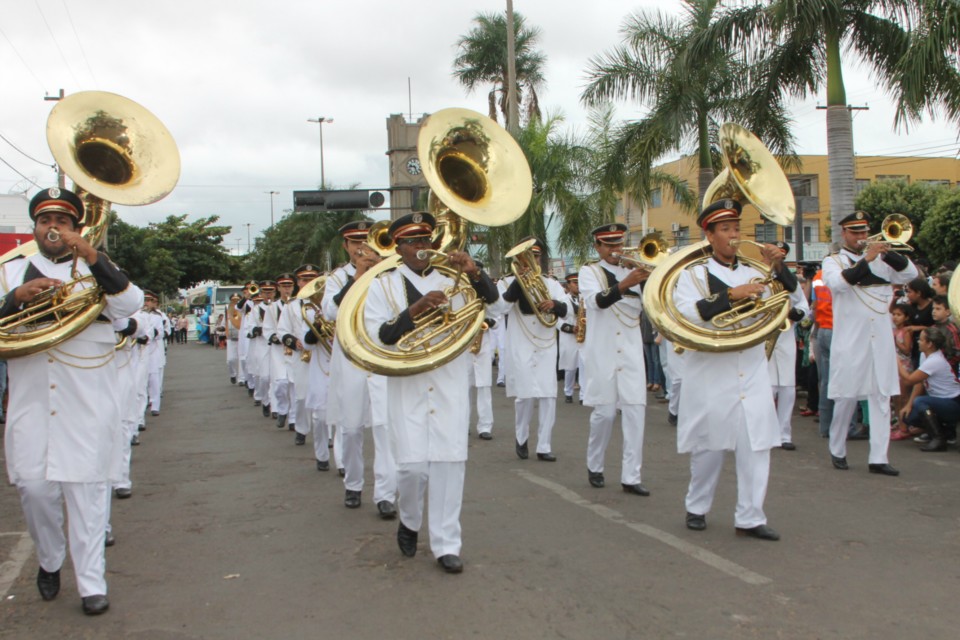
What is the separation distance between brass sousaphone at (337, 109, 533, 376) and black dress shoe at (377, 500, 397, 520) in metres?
1.82

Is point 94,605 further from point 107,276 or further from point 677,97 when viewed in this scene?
point 677,97

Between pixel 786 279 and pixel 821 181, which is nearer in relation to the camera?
pixel 786 279

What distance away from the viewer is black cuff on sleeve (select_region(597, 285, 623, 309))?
7.33 meters

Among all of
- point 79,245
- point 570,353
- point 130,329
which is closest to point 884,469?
point 130,329

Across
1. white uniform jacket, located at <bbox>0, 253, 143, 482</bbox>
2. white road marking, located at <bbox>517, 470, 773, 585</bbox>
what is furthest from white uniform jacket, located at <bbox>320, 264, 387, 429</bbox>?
white uniform jacket, located at <bbox>0, 253, 143, 482</bbox>

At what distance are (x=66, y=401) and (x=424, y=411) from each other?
201 centimetres

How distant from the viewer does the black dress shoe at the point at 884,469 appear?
808cm

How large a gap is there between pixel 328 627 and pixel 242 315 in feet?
51.8

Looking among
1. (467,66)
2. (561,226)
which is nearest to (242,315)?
(561,226)

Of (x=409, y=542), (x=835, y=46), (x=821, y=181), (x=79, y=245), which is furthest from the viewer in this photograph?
(x=821, y=181)

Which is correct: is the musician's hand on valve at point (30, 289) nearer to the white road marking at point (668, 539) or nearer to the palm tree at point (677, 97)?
the white road marking at point (668, 539)

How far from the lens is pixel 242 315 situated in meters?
19.6

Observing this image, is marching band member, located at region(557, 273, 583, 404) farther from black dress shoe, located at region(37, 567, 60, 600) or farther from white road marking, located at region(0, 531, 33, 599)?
black dress shoe, located at region(37, 567, 60, 600)

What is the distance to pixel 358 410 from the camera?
737cm
